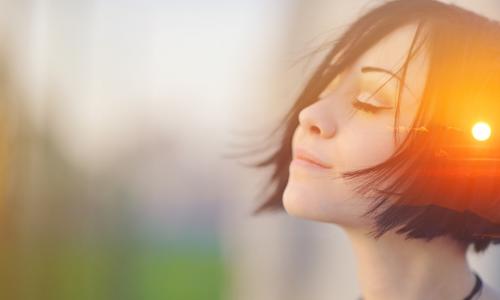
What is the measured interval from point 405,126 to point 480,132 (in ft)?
0.47

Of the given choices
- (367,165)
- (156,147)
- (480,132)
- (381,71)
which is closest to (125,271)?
(156,147)

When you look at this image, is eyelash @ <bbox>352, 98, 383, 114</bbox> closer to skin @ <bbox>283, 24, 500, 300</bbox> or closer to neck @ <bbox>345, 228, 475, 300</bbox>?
skin @ <bbox>283, 24, 500, 300</bbox>

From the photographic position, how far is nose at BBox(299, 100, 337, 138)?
1.36 metres

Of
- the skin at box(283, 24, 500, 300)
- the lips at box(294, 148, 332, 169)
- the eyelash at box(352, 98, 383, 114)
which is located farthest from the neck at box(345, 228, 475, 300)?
the eyelash at box(352, 98, 383, 114)

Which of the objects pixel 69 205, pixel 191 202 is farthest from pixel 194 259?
pixel 69 205

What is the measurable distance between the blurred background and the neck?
4 centimetres

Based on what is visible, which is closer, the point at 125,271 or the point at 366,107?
the point at 366,107

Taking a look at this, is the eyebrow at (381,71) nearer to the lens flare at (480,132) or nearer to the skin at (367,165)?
the skin at (367,165)

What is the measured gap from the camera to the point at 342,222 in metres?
1.36

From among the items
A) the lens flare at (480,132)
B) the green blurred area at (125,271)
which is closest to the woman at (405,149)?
the lens flare at (480,132)

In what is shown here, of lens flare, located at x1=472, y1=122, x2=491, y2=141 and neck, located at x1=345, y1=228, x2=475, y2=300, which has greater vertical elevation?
lens flare, located at x1=472, y1=122, x2=491, y2=141

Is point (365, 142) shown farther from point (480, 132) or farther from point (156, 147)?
point (156, 147)

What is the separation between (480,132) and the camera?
129 cm

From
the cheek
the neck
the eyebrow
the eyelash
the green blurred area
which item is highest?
the eyebrow
